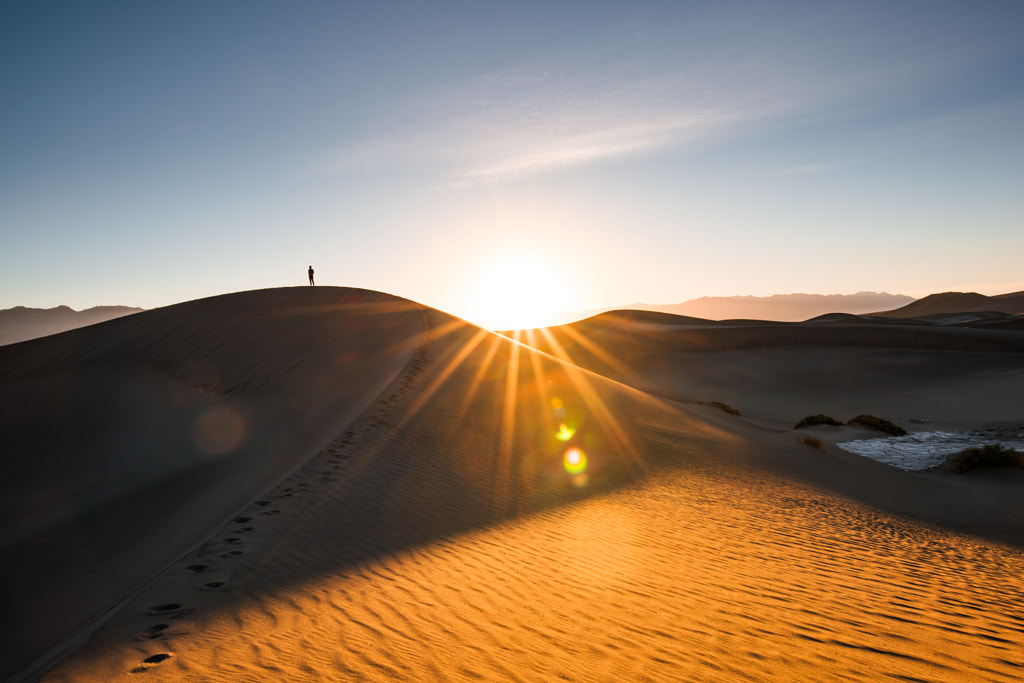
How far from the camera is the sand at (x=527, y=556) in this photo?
13.5 feet

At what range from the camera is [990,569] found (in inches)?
263

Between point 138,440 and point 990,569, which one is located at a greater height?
point 138,440

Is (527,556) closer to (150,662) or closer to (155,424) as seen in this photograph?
(150,662)

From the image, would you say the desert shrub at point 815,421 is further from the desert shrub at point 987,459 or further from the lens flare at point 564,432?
the lens flare at point 564,432

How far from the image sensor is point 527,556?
6.22 m

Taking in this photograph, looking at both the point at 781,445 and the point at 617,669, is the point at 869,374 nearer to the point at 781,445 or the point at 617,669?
the point at 781,445

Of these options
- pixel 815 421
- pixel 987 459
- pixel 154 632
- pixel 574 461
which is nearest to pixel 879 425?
pixel 815 421

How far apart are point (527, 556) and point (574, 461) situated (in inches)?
200

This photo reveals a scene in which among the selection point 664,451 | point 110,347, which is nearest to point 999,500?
→ point 664,451

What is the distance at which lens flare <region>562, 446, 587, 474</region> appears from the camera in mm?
10669

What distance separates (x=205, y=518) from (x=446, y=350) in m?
9.98

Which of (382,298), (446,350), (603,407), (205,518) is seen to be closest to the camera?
(205,518)

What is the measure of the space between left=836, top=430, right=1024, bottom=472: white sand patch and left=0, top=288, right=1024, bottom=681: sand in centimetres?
184

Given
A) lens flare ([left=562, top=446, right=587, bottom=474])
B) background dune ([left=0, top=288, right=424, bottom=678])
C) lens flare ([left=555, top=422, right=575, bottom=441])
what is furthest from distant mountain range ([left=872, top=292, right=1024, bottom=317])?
lens flare ([left=562, top=446, right=587, bottom=474])
